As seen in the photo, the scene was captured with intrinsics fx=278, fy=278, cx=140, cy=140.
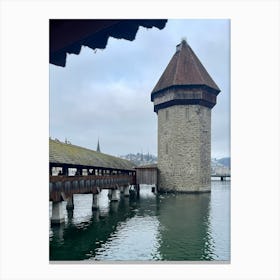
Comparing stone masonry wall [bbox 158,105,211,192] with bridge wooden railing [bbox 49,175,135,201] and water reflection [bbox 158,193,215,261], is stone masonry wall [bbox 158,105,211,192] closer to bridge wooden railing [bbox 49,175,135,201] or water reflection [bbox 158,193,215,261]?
bridge wooden railing [bbox 49,175,135,201]

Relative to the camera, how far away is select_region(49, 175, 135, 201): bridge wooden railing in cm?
1094

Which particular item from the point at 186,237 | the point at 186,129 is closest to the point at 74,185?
the point at 186,237

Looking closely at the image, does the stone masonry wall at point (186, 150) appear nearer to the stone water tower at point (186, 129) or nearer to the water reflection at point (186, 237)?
the stone water tower at point (186, 129)

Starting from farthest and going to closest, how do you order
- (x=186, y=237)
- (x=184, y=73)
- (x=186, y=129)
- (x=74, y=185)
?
(x=184, y=73)
(x=186, y=129)
(x=74, y=185)
(x=186, y=237)

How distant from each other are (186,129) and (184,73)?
6.03 m

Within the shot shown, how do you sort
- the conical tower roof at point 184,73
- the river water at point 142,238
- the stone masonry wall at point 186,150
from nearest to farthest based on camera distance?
the river water at point 142,238 < the stone masonry wall at point 186,150 < the conical tower roof at point 184,73

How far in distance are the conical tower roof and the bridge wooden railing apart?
564 inches

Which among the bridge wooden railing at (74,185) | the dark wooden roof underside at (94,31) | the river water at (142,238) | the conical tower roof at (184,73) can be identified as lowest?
the river water at (142,238)

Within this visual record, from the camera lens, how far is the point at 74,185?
12.7 meters

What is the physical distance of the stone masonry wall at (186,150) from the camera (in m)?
27.7

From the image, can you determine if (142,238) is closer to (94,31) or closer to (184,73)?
(94,31)

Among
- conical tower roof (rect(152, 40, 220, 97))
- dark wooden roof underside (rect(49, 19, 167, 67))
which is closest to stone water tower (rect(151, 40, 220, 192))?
conical tower roof (rect(152, 40, 220, 97))

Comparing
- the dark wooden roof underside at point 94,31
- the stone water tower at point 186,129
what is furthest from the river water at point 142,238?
the stone water tower at point 186,129
